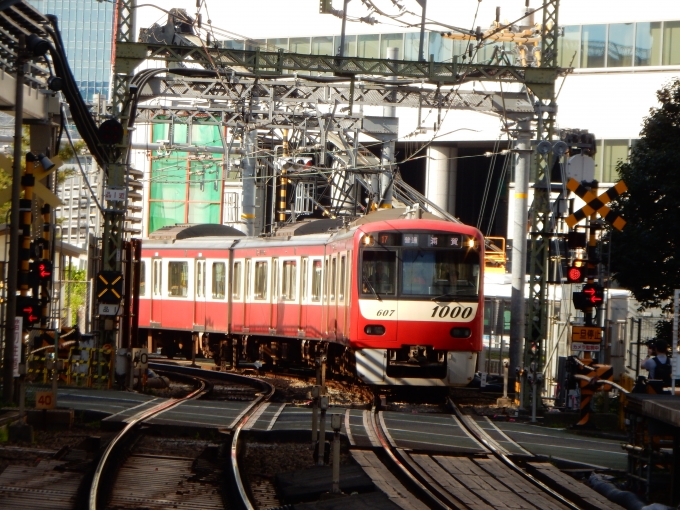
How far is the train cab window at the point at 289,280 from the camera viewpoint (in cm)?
2327

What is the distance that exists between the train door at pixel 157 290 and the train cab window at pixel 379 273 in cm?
1126

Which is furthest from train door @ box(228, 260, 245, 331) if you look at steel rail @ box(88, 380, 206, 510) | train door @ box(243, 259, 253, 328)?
steel rail @ box(88, 380, 206, 510)

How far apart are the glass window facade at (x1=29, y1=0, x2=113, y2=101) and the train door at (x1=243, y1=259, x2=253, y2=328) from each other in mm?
100514

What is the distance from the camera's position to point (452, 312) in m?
18.2

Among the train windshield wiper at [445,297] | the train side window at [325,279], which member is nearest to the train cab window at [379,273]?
the train windshield wiper at [445,297]

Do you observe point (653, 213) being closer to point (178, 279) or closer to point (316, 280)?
point (316, 280)

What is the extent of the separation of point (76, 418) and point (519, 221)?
1110cm

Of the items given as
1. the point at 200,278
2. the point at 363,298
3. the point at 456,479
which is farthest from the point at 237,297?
the point at 456,479

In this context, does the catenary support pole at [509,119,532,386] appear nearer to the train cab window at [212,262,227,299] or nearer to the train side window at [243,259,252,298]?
the train side window at [243,259,252,298]

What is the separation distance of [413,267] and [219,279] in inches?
368

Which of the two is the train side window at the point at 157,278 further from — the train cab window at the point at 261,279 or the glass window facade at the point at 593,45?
the glass window facade at the point at 593,45

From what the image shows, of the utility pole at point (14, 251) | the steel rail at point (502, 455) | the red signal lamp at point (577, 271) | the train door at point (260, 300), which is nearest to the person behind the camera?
the steel rail at point (502, 455)

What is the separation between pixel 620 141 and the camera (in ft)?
126

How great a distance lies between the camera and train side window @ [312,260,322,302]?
21861 millimetres
